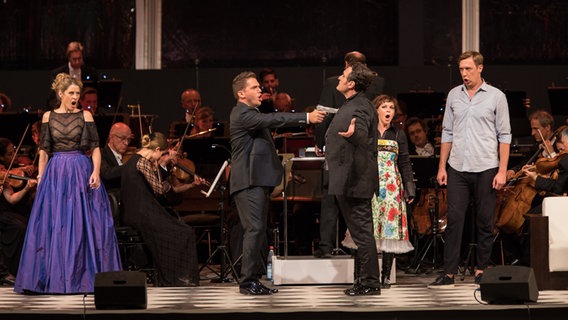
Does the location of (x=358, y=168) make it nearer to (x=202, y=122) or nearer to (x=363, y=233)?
(x=363, y=233)

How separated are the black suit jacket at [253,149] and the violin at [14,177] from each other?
2030 millimetres

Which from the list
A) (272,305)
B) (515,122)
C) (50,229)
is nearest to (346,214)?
(272,305)

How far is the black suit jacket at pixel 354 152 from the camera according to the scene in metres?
7.20

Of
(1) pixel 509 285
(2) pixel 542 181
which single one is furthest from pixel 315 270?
(2) pixel 542 181

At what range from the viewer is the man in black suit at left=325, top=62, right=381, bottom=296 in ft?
23.6

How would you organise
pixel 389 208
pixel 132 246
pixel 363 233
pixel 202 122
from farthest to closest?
1. pixel 202 122
2. pixel 132 246
3. pixel 389 208
4. pixel 363 233

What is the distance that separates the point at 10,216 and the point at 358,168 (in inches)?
135

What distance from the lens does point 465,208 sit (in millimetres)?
7777

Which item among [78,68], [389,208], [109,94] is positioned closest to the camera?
[389,208]

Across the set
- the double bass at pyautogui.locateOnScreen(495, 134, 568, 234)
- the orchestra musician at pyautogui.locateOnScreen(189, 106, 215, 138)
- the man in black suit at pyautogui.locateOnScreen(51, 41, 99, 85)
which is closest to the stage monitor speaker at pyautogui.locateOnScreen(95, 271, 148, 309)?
the double bass at pyautogui.locateOnScreen(495, 134, 568, 234)

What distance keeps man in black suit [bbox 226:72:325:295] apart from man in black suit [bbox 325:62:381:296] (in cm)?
36

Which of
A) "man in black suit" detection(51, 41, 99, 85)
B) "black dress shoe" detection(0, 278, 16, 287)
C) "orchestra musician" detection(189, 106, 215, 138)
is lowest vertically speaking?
"black dress shoe" detection(0, 278, 16, 287)

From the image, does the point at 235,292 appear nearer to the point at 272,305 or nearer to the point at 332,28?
the point at 272,305

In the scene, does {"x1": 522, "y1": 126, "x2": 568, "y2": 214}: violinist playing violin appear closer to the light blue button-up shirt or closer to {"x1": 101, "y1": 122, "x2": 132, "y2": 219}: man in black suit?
the light blue button-up shirt
